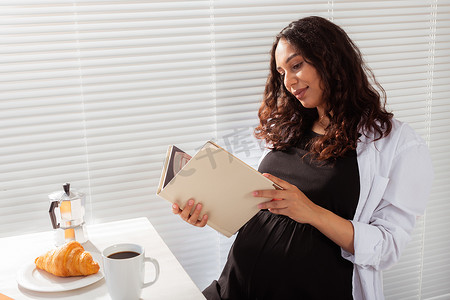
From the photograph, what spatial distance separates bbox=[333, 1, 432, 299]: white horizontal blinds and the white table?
0.98m

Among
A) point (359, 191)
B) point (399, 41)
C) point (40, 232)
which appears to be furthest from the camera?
point (399, 41)

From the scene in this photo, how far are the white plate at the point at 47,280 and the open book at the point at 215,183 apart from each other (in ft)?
0.80

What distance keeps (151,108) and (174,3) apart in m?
0.33

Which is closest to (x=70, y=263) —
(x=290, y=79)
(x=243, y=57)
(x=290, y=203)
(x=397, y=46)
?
(x=290, y=203)

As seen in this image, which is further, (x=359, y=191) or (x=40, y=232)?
(x=40, y=232)

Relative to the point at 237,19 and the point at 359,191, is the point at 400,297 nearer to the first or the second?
the point at 359,191

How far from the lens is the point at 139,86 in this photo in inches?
60.1

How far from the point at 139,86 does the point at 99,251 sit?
0.53 meters

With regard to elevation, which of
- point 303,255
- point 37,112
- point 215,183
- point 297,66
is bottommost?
point 303,255

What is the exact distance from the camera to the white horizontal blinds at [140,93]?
4.83 feet

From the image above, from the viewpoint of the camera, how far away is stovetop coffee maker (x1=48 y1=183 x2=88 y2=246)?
127cm

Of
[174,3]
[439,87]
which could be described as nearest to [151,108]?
[174,3]

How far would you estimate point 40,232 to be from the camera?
1.49 m

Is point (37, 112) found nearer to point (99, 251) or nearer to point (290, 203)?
point (99, 251)
